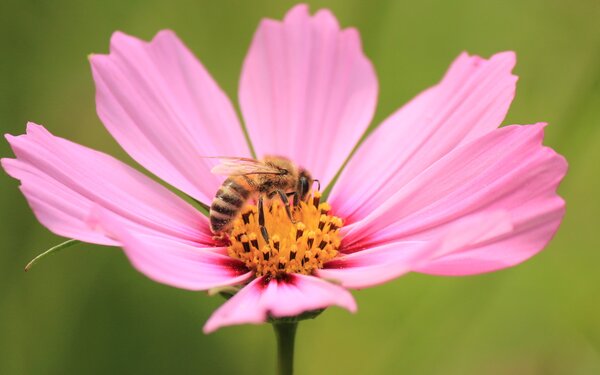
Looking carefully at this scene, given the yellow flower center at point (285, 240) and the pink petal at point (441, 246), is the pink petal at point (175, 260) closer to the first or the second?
the yellow flower center at point (285, 240)

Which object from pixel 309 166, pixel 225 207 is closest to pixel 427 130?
pixel 309 166

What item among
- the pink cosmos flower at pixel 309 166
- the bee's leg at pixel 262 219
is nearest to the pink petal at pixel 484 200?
the pink cosmos flower at pixel 309 166

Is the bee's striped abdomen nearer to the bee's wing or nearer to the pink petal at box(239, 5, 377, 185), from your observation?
the bee's wing

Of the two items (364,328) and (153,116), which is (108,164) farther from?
(364,328)

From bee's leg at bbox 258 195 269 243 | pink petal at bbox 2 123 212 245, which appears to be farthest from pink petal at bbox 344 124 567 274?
pink petal at bbox 2 123 212 245

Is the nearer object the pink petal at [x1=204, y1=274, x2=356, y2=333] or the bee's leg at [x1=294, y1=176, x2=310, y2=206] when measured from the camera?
the pink petal at [x1=204, y1=274, x2=356, y2=333]

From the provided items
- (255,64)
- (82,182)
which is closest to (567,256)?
(255,64)

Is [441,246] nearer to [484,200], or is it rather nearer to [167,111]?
[484,200]
